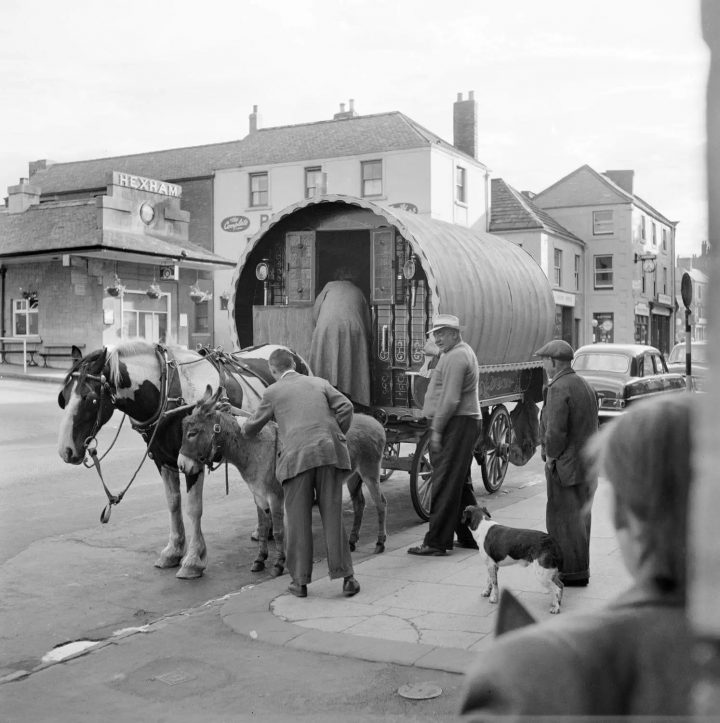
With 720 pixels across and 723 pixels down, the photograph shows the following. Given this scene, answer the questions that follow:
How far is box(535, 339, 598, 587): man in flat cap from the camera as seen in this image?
7102 millimetres

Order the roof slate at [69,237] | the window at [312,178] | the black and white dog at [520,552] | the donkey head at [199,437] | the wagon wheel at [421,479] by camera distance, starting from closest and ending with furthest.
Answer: the black and white dog at [520,552]
the donkey head at [199,437]
the wagon wheel at [421,479]
the roof slate at [69,237]
the window at [312,178]

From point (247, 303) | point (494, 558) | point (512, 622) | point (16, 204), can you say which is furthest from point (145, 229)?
point (512, 622)

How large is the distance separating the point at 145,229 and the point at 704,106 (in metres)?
35.1

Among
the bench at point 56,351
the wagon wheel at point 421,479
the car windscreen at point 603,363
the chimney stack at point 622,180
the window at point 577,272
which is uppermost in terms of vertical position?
the chimney stack at point 622,180

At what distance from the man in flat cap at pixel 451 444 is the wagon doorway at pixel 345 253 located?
3584 mm

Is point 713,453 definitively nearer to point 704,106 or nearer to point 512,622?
point 704,106

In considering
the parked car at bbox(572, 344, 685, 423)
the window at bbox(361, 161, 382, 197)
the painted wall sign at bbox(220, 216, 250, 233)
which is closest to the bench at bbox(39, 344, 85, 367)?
the painted wall sign at bbox(220, 216, 250, 233)

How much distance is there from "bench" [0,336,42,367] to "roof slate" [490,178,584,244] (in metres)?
20.6

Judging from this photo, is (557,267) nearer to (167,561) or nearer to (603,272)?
(603,272)

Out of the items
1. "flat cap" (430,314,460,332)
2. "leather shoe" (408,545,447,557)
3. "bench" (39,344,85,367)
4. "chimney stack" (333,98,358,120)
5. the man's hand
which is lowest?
"leather shoe" (408,545,447,557)

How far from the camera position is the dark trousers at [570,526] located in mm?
7117

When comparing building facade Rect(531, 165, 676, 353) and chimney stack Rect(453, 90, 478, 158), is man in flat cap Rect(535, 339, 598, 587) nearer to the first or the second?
chimney stack Rect(453, 90, 478, 158)

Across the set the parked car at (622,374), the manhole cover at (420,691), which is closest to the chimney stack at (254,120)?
the parked car at (622,374)

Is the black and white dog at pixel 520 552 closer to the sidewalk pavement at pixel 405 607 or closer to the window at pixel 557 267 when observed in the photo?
the sidewalk pavement at pixel 405 607
